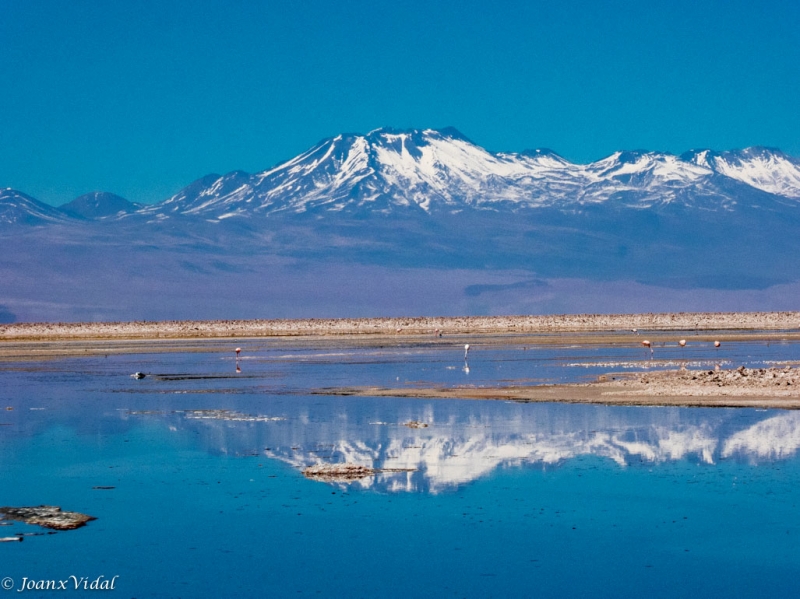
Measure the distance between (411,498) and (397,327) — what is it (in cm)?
8822

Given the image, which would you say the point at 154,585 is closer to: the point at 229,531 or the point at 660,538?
the point at 229,531

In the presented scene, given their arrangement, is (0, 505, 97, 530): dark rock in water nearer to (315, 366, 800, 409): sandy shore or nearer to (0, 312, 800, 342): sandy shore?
(315, 366, 800, 409): sandy shore

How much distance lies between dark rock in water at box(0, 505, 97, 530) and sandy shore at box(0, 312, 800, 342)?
243 feet

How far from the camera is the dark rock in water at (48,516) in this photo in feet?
49.8

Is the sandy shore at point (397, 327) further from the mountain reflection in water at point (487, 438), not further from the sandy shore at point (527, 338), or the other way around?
the mountain reflection in water at point (487, 438)

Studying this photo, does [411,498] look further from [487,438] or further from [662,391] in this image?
[662,391]

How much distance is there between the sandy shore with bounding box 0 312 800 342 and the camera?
95.4 meters

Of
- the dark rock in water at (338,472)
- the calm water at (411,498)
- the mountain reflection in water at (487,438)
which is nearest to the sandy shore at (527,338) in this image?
the calm water at (411,498)

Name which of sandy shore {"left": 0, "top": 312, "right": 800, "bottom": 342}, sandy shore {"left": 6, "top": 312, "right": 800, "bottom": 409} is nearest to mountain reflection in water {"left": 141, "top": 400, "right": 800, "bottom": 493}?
sandy shore {"left": 6, "top": 312, "right": 800, "bottom": 409}

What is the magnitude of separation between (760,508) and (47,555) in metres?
9.44

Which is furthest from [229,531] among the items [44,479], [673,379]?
[673,379]

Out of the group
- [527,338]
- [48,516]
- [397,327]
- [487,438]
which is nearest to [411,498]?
[48,516]

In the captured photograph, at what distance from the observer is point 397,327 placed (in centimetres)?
10488

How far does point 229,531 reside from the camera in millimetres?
14867
